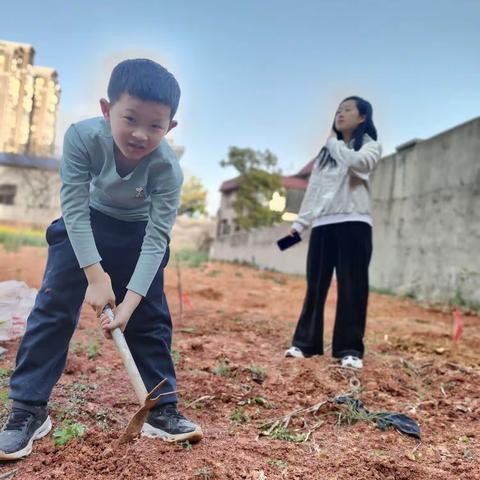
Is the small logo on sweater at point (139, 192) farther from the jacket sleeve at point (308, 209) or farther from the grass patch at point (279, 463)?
the jacket sleeve at point (308, 209)

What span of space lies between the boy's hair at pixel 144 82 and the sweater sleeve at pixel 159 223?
228mm

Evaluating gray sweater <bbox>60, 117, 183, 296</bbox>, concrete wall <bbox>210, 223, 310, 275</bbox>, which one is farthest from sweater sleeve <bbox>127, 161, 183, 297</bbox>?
concrete wall <bbox>210, 223, 310, 275</bbox>

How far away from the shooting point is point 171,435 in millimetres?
1601

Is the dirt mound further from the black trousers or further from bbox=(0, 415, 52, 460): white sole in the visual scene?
the black trousers

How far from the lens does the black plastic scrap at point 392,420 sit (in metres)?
1.85

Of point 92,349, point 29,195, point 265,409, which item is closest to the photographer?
point 265,409

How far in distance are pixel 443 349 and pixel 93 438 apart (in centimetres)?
254

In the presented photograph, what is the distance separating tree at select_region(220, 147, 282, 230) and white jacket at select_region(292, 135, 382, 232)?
52.4 feet

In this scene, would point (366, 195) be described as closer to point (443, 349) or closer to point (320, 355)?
point (320, 355)

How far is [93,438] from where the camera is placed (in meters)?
1.55

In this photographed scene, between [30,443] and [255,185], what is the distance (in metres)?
17.8

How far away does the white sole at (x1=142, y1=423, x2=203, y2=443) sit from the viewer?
1.58 meters

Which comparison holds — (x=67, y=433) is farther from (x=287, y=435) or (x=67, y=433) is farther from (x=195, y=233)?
(x=195, y=233)

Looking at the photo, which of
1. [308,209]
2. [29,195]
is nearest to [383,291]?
[308,209]
